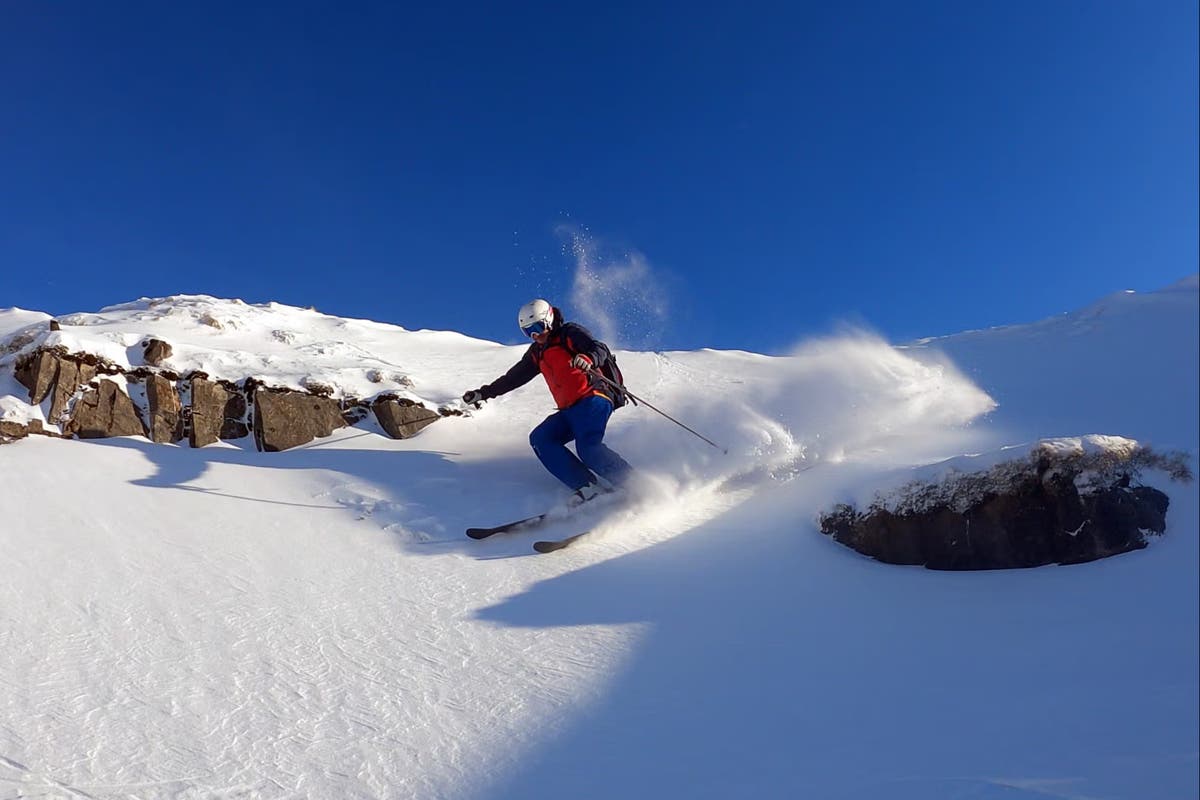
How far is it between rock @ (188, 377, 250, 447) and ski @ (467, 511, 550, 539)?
12.0 ft

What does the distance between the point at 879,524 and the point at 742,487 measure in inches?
84.0

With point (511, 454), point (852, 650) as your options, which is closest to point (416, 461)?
point (511, 454)

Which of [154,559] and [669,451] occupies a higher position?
[669,451]

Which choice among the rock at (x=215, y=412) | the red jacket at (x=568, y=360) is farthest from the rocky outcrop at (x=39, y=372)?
the red jacket at (x=568, y=360)

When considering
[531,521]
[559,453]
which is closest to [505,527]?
[531,521]

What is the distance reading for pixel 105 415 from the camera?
25.9ft

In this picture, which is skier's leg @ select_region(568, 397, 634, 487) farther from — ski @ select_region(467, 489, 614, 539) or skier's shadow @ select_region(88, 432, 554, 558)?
skier's shadow @ select_region(88, 432, 554, 558)

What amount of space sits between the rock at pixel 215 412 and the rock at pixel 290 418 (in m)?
0.21

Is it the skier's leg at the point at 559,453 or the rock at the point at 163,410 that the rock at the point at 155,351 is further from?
the skier's leg at the point at 559,453

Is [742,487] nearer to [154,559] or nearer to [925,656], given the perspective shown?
[925,656]

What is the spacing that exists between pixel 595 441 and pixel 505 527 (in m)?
1.36

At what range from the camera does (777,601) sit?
16.5ft

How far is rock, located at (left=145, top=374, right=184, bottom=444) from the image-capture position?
8016 mm

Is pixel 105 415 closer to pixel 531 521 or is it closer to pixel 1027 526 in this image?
pixel 531 521
